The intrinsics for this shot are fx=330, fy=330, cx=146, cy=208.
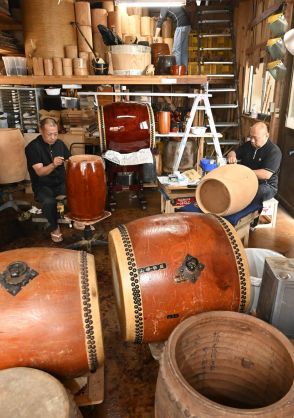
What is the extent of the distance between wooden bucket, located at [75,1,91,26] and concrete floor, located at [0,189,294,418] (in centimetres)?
342

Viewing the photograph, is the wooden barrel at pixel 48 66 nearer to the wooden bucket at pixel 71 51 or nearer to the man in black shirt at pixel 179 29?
the wooden bucket at pixel 71 51

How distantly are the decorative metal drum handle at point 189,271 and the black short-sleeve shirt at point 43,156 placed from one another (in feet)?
7.59

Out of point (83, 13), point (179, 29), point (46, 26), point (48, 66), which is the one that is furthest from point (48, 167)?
point (179, 29)

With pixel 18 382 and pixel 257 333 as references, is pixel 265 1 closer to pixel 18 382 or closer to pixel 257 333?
pixel 257 333

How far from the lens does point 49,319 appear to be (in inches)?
54.5

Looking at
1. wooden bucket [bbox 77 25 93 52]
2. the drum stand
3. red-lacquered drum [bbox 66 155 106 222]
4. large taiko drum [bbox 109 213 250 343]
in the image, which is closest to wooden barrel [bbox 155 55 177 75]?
wooden bucket [bbox 77 25 93 52]

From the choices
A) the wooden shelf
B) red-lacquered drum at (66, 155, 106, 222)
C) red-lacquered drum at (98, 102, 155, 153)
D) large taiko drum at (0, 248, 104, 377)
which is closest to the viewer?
large taiko drum at (0, 248, 104, 377)

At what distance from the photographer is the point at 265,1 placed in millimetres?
5352

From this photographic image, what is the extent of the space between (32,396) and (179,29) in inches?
257

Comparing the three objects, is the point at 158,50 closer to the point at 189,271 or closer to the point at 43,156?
the point at 43,156

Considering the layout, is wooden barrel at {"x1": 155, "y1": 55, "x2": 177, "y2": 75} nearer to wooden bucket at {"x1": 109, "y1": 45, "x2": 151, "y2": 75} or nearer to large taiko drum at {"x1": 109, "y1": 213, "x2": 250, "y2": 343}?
wooden bucket at {"x1": 109, "y1": 45, "x2": 151, "y2": 75}

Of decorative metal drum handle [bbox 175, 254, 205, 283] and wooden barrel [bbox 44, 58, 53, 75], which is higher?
wooden barrel [bbox 44, 58, 53, 75]

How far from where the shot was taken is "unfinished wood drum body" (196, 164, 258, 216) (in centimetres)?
267

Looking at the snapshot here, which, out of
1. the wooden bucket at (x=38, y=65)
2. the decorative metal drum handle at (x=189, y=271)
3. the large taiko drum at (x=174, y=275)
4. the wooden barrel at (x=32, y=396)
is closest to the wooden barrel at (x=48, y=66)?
the wooden bucket at (x=38, y=65)
